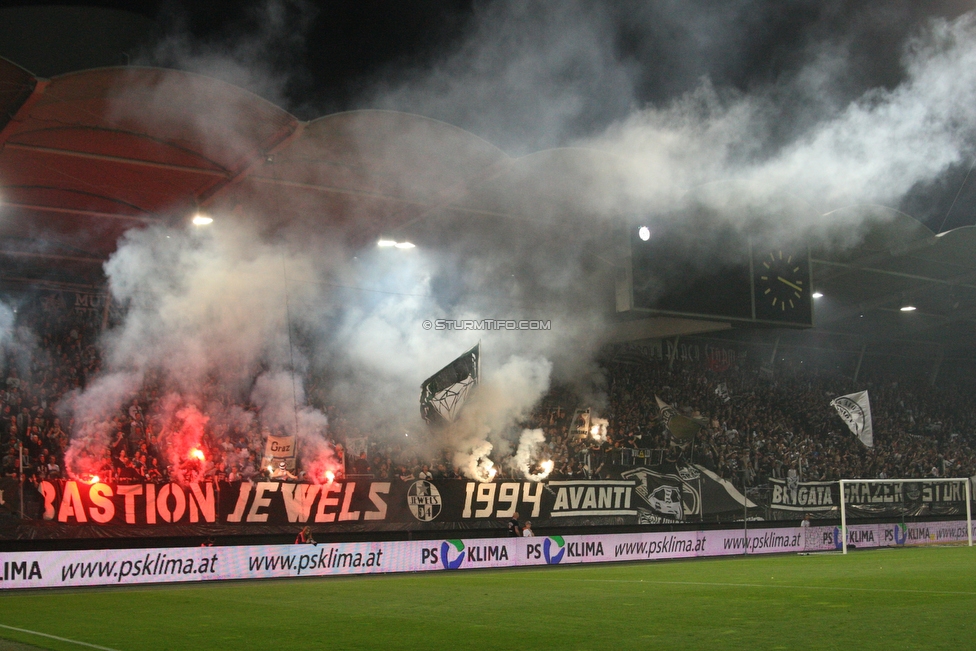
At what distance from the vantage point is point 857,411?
2720 cm

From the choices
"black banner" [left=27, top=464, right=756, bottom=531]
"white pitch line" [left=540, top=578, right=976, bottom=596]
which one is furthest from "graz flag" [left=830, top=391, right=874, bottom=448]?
"white pitch line" [left=540, top=578, right=976, bottom=596]

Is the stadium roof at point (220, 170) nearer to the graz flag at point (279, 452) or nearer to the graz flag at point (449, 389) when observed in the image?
the graz flag at point (449, 389)

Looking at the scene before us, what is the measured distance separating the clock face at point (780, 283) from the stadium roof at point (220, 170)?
3377 mm

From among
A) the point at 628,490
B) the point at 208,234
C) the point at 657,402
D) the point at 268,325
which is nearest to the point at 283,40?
the point at 208,234

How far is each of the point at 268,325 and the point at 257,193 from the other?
4.65 m

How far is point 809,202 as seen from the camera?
21.5 m

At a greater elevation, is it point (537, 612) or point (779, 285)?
point (779, 285)

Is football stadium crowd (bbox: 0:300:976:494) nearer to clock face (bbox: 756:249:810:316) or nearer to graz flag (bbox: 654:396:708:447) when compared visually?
graz flag (bbox: 654:396:708:447)

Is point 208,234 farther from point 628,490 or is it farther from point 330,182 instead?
point 628,490

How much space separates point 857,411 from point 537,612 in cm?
1995

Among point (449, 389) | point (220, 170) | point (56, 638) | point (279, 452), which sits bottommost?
point (56, 638)

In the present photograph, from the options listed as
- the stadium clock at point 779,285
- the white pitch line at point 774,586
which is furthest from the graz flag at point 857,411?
the white pitch line at point 774,586

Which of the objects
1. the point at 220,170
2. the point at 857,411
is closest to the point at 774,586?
the point at 220,170

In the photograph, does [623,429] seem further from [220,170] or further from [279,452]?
[220,170]
